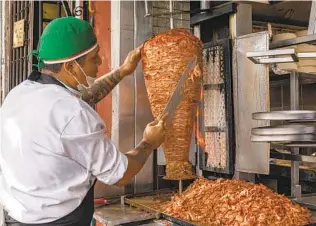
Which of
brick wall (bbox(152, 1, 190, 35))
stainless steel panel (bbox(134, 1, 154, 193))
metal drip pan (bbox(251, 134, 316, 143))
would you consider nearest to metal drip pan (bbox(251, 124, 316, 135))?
metal drip pan (bbox(251, 134, 316, 143))

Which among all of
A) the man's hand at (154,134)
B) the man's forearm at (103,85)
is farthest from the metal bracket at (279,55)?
the man's forearm at (103,85)

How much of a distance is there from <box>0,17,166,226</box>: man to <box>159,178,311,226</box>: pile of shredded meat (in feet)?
1.81

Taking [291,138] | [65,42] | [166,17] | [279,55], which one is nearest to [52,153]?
[65,42]

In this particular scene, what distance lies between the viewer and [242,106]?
2904 millimetres

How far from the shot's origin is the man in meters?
2.00

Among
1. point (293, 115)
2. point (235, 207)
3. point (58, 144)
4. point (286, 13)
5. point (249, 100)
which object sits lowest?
point (235, 207)

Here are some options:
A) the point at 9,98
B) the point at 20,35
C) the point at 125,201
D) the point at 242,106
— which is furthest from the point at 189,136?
the point at 20,35

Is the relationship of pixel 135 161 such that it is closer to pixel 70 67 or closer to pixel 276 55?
pixel 70 67

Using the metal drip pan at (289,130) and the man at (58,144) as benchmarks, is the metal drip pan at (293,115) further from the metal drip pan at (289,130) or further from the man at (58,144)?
the man at (58,144)

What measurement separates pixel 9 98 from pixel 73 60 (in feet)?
1.41

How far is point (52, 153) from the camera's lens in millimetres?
2020

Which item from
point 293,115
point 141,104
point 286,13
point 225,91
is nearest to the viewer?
point 293,115

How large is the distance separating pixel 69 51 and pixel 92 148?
539mm

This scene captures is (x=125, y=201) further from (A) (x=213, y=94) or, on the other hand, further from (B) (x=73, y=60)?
(B) (x=73, y=60)
